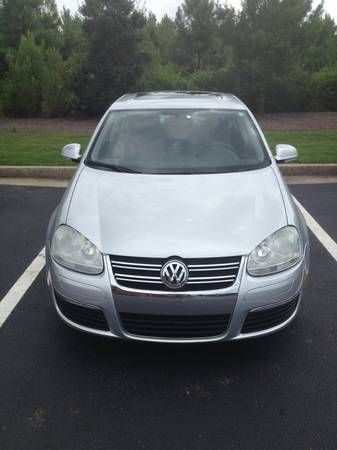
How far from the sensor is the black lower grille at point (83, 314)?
113 inches

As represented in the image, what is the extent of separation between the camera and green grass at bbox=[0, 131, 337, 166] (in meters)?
8.62

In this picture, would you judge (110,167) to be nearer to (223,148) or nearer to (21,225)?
(223,148)

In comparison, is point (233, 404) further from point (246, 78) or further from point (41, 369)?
point (246, 78)

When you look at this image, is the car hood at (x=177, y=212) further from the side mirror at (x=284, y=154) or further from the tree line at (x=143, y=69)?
the tree line at (x=143, y=69)

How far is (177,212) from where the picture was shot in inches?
124

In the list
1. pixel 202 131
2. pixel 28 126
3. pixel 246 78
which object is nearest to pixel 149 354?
pixel 202 131

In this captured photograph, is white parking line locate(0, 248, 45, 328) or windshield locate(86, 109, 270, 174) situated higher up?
windshield locate(86, 109, 270, 174)

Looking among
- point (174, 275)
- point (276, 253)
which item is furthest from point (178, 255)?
point (276, 253)

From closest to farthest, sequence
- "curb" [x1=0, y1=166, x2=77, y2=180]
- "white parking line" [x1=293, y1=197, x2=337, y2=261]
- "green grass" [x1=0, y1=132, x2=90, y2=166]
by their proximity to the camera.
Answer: "white parking line" [x1=293, y1=197, x2=337, y2=261] < "curb" [x1=0, y1=166, x2=77, y2=180] < "green grass" [x1=0, y1=132, x2=90, y2=166]

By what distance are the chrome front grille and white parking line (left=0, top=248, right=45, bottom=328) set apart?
51.7 inches

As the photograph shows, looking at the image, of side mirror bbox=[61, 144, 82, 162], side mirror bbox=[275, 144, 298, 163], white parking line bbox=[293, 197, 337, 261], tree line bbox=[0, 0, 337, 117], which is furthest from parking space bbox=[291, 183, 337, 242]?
tree line bbox=[0, 0, 337, 117]

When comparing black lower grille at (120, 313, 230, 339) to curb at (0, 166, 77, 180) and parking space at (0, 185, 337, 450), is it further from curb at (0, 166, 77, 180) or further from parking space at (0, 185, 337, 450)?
curb at (0, 166, 77, 180)

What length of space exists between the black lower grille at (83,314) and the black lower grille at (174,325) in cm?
14

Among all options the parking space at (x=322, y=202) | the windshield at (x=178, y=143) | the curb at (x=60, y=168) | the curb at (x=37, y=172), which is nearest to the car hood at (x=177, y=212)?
the windshield at (x=178, y=143)
